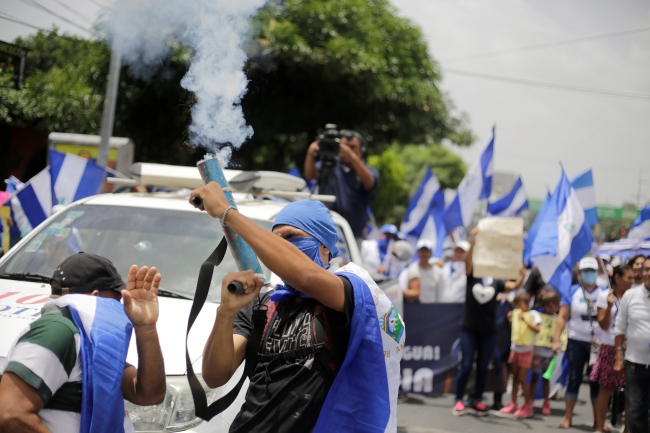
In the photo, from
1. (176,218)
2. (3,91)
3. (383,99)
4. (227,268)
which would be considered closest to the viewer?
(227,268)

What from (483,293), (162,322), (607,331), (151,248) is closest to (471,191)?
(483,293)

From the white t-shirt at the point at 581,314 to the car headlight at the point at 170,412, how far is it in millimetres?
6027

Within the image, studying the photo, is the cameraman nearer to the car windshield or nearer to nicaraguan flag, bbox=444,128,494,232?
the car windshield

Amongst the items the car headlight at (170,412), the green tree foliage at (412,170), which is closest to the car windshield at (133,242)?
the car headlight at (170,412)

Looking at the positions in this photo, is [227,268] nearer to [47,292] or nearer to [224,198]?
[47,292]

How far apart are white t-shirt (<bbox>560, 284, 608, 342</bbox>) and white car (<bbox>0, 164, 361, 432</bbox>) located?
441cm

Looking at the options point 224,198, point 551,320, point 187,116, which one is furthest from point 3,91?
point 551,320

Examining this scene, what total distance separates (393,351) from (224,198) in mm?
893

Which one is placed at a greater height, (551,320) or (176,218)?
(176,218)

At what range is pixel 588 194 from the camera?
9.31 metres

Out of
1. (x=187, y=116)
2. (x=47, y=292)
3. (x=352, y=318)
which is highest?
(x=187, y=116)

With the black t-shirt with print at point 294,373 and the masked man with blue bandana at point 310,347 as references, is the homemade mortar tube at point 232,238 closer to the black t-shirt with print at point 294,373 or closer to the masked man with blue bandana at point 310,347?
the masked man with blue bandana at point 310,347

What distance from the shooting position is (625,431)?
7.34 meters

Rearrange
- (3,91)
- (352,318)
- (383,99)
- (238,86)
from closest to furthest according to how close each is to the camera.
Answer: (352,318), (238,86), (3,91), (383,99)
